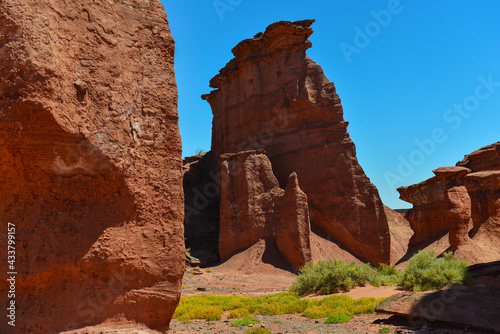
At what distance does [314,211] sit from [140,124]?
74.4 feet

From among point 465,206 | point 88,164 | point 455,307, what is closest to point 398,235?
point 465,206

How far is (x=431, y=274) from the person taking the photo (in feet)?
38.9

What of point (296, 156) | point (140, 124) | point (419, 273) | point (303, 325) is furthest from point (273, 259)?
point (140, 124)

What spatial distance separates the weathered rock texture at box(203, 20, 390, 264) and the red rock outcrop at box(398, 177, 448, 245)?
217cm

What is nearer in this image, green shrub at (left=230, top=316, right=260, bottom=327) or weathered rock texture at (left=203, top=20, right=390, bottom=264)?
green shrub at (left=230, top=316, right=260, bottom=327)

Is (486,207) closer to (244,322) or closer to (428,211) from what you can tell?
(428,211)

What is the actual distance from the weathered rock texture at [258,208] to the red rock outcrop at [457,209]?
7.61 metres

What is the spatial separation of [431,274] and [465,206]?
682 centimetres

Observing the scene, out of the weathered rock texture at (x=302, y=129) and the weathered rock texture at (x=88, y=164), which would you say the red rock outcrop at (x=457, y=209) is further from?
the weathered rock texture at (x=88, y=164)

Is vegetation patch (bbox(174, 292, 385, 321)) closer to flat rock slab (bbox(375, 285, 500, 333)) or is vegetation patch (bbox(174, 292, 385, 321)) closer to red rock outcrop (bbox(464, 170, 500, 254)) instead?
flat rock slab (bbox(375, 285, 500, 333))

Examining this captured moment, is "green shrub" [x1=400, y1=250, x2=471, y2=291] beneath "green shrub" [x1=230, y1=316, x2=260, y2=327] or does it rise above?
above

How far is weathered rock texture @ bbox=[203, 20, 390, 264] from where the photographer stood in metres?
25.3

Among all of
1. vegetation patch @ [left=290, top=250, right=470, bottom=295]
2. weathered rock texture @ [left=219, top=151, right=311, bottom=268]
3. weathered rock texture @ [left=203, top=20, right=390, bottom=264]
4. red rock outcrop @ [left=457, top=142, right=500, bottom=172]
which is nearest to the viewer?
vegetation patch @ [left=290, top=250, right=470, bottom=295]

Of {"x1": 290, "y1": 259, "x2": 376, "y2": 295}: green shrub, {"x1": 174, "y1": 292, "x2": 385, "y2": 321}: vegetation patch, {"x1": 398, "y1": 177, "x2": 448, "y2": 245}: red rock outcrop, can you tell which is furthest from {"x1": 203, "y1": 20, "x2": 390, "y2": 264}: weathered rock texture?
{"x1": 174, "y1": 292, "x2": 385, "y2": 321}: vegetation patch
